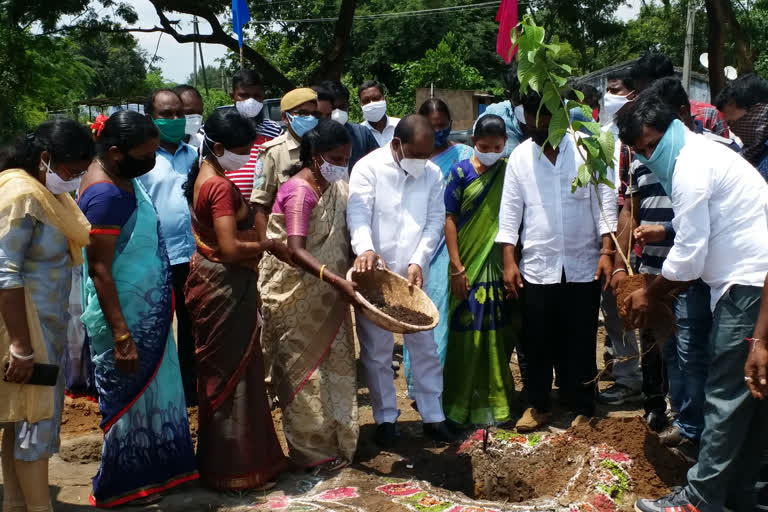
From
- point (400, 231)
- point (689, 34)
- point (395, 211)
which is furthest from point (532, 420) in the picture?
point (689, 34)

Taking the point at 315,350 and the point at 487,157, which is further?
the point at 487,157

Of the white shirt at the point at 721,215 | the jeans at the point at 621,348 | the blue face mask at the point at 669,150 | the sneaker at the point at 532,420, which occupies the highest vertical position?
the blue face mask at the point at 669,150

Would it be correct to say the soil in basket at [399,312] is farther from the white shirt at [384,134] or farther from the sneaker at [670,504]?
the white shirt at [384,134]

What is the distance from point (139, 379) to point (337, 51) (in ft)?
29.3

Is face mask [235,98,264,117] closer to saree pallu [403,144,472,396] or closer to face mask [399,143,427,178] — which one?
saree pallu [403,144,472,396]

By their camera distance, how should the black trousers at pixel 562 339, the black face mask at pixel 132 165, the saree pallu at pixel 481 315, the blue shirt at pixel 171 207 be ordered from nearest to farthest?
1. the black face mask at pixel 132 165
2. the black trousers at pixel 562 339
3. the saree pallu at pixel 481 315
4. the blue shirt at pixel 171 207

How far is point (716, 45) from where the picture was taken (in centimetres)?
1183

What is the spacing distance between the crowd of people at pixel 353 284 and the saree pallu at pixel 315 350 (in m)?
0.01

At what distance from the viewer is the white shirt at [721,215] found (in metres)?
3.32

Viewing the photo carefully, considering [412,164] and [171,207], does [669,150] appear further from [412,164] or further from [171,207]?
[171,207]

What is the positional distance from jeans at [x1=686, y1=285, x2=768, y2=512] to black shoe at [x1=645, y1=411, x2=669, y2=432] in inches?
50.3

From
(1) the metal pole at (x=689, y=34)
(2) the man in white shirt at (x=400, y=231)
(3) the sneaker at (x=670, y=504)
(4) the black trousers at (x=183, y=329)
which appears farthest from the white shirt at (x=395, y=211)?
(1) the metal pole at (x=689, y=34)

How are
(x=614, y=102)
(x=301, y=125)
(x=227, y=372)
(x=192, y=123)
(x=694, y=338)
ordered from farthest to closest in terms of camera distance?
(x=192, y=123) < (x=614, y=102) < (x=301, y=125) < (x=227, y=372) < (x=694, y=338)

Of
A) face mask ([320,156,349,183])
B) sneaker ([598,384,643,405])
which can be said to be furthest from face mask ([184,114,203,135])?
sneaker ([598,384,643,405])
